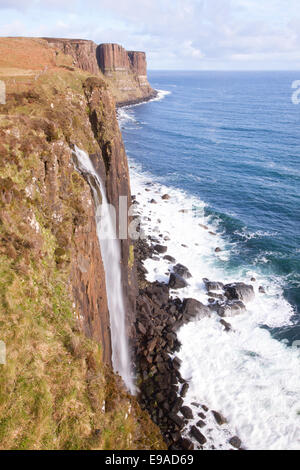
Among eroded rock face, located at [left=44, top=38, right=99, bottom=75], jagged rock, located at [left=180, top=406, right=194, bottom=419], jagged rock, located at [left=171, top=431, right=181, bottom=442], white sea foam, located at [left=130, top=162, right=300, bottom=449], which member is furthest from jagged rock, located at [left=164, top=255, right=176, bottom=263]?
eroded rock face, located at [left=44, top=38, right=99, bottom=75]

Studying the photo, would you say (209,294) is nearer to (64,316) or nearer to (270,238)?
(270,238)

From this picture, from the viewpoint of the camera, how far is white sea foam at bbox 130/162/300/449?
22016mm

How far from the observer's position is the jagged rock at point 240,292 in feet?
110

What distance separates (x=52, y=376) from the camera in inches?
463

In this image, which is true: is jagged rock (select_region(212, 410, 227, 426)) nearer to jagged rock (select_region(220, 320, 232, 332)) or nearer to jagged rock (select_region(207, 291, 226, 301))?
jagged rock (select_region(220, 320, 232, 332))

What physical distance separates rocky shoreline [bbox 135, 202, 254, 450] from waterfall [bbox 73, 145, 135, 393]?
168 cm

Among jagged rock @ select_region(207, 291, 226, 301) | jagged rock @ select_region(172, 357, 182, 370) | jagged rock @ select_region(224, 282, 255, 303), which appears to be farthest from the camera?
jagged rock @ select_region(207, 291, 226, 301)

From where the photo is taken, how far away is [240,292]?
1331 inches

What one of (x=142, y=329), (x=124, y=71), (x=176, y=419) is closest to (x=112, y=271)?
(x=142, y=329)

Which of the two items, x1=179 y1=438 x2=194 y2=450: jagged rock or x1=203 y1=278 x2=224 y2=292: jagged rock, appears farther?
x1=203 y1=278 x2=224 y2=292: jagged rock

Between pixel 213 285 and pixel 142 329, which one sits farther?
pixel 213 285

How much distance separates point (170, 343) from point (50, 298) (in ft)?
54.4

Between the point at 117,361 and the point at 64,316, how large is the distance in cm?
1086

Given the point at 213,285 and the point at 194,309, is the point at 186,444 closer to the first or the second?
the point at 194,309
